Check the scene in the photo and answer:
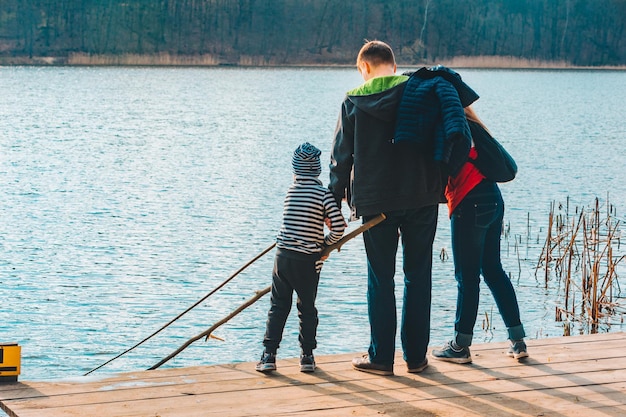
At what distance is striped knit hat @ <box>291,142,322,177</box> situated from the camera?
5.27 m

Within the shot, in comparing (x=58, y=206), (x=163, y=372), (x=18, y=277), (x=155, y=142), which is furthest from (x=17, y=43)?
(x=163, y=372)

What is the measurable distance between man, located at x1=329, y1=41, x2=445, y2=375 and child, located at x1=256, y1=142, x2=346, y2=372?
0.36ft

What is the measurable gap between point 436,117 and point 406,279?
89 cm

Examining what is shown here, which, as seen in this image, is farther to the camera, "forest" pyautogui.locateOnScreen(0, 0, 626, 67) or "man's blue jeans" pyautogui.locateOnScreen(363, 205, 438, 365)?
"forest" pyautogui.locateOnScreen(0, 0, 626, 67)

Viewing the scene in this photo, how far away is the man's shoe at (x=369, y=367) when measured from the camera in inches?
213

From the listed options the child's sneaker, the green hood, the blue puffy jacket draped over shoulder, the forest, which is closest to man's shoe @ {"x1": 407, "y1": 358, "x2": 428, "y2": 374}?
the child's sneaker

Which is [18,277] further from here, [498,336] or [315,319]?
[315,319]

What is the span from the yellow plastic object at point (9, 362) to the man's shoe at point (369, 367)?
178 centimetres

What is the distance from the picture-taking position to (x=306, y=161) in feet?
17.3

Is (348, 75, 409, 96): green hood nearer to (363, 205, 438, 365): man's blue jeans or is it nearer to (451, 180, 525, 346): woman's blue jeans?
(363, 205, 438, 365): man's blue jeans

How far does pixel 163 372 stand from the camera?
212 inches

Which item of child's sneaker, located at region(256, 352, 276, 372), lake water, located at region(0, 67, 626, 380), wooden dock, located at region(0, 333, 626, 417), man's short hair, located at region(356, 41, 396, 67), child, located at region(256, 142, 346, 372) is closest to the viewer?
wooden dock, located at region(0, 333, 626, 417)

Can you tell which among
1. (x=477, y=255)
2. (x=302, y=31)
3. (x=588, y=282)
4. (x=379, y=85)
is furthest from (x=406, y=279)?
(x=302, y=31)

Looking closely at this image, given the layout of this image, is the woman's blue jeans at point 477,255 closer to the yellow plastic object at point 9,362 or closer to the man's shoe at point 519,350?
the man's shoe at point 519,350
